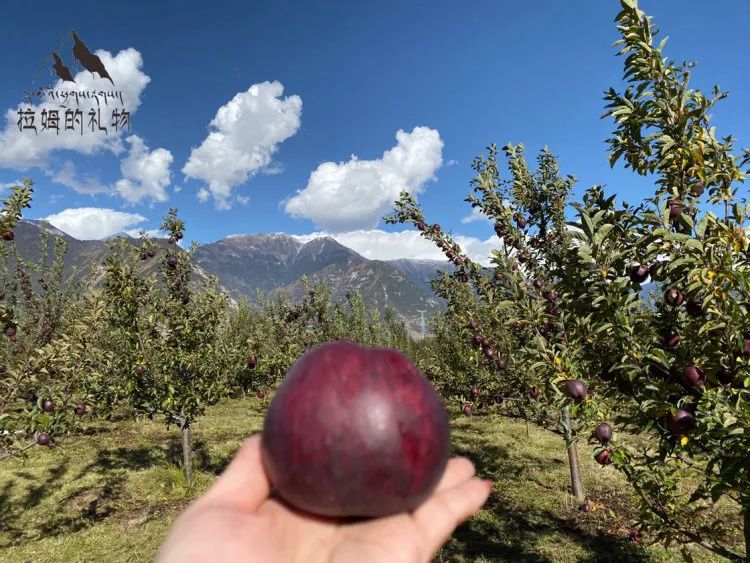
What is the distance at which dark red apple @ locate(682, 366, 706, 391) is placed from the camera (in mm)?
3105

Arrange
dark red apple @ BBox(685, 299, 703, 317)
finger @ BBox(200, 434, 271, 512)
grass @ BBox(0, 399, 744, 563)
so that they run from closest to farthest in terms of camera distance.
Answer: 1. finger @ BBox(200, 434, 271, 512)
2. dark red apple @ BBox(685, 299, 703, 317)
3. grass @ BBox(0, 399, 744, 563)

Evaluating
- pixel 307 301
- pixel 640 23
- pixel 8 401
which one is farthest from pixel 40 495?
pixel 640 23

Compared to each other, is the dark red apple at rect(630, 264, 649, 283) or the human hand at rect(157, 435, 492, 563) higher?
the dark red apple at rect(630, 264, 649, 283)

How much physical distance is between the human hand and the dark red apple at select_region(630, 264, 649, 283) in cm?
232

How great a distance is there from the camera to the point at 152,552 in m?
7.77

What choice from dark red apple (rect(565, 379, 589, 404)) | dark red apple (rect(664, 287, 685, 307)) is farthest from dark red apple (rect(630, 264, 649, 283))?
dark red apple (rect(565, 379, 589, 404))

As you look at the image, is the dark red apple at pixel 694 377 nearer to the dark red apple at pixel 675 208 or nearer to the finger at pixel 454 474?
the dark red apple at pixel 675 208

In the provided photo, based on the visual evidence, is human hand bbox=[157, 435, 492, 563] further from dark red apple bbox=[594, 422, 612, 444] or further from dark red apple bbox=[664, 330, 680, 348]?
dark red apple bbox=[664, 330, 680, 348]

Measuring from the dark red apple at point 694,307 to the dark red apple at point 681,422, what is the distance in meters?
0.71

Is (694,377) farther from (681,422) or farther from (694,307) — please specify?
(694,307)

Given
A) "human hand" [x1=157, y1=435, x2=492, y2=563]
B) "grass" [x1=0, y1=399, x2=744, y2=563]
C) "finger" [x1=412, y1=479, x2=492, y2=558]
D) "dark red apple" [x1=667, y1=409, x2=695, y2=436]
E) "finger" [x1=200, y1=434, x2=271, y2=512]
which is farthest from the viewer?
"grass" [x1=0, y1=399, x2=744, y2=563]

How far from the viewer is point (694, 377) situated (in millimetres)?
3102

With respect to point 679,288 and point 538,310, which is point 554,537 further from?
point 679,288

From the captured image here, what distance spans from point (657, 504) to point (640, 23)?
12.6ft
